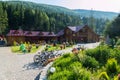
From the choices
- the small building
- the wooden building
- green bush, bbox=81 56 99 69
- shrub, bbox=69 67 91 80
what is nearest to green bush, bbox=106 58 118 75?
green bush, bbox=81 56 99 69

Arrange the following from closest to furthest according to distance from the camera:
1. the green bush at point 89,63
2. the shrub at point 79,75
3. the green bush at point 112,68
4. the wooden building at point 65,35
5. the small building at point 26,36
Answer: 1. the shrub at point 79,75
2. the green bush at point 112,68
3. the green bush at point 89,63
4. the small building at point 26,36
5. the wooden building at point 65,35

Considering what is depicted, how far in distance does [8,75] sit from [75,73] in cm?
736

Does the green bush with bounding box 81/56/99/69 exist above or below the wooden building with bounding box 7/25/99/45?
above

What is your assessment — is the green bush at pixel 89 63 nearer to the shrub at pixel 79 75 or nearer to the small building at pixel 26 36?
the shrub at pixel 79 75

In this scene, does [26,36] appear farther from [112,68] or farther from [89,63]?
[112,68]

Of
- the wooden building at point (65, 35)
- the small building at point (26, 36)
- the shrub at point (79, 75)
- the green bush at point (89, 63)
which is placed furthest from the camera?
the wooden building at point (65, 35)

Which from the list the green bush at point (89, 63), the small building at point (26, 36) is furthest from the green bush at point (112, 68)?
the small building at point (26, 36)

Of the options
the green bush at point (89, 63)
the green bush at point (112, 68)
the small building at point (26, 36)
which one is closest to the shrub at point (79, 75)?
the green bush at point (112, 68)

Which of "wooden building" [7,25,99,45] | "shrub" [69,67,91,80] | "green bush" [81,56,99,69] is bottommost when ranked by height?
"wooden building" [7,25,99,45]

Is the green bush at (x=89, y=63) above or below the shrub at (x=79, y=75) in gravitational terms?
below

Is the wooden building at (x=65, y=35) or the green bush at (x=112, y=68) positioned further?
the wooden building at (x=65, y=35)

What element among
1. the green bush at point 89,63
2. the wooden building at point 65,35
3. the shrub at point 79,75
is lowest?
the wooden building at point 65,35

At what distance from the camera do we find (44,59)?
2230cm

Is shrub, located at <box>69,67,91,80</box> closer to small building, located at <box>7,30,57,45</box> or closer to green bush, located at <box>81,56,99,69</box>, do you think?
green bush, located at <box>81,56,99,69</box>
